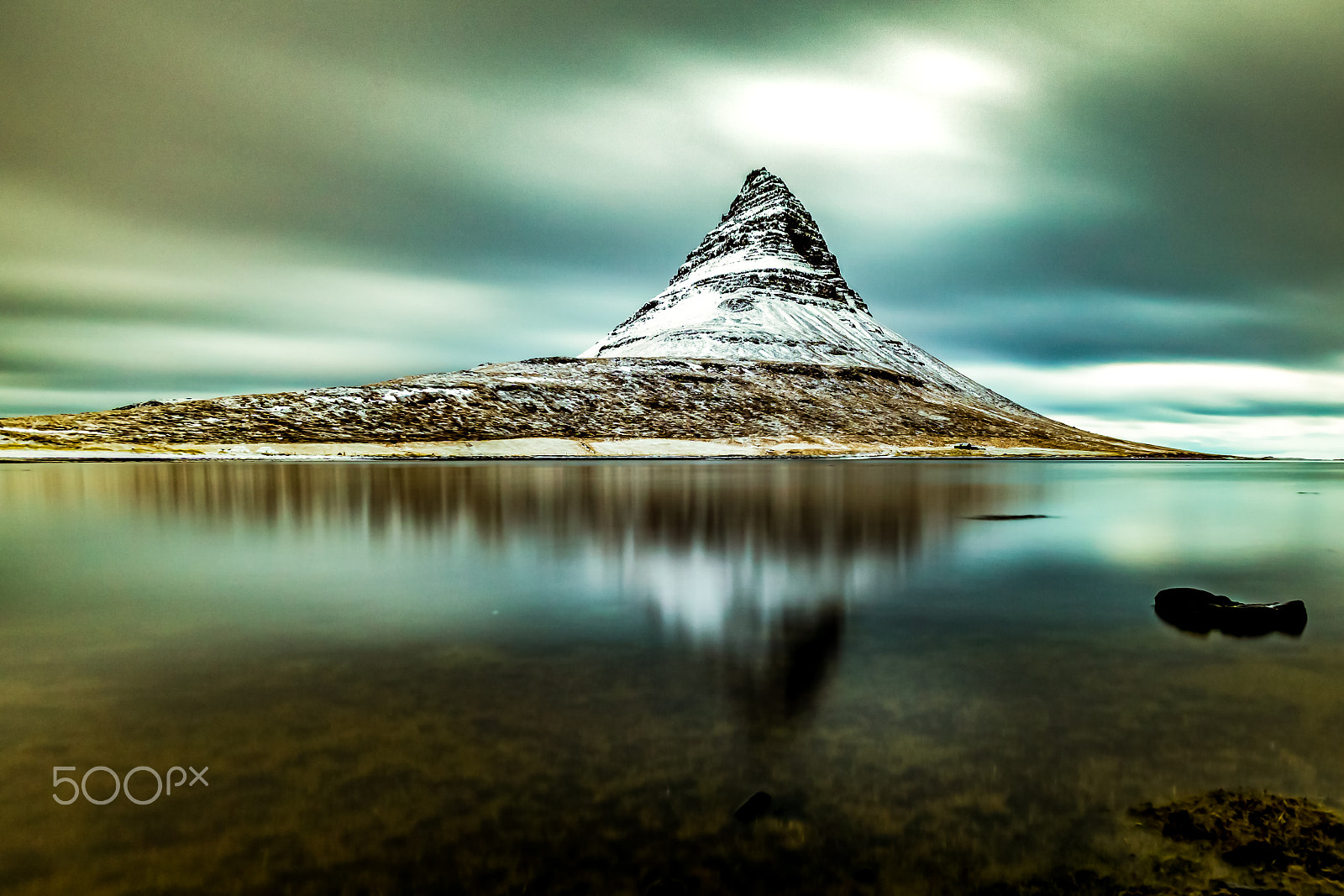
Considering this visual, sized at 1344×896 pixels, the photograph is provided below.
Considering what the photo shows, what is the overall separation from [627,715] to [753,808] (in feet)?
9.15

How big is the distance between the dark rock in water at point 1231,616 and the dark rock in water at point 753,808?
11809mm

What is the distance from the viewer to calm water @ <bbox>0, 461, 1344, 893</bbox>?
6.15m

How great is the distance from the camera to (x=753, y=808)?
6.76m

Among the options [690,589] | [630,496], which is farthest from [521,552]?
[630,496]

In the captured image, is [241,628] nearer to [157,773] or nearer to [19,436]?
[157,773]

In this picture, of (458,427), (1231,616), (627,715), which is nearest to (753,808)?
(627,715)

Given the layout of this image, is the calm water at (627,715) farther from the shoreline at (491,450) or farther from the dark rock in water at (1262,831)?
the shoreline at (491,450)

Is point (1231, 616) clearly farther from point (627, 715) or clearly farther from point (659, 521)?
point (659, 521)

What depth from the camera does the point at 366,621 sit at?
1432 centimetres

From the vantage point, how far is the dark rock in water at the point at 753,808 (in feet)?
21.8

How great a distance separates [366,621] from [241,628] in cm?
232

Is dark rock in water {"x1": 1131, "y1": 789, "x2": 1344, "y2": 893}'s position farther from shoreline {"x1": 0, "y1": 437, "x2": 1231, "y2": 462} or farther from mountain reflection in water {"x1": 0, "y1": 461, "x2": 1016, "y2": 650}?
shoreline {"x1": 0, "y1": 437, "x2": 1231, "y2": 462}

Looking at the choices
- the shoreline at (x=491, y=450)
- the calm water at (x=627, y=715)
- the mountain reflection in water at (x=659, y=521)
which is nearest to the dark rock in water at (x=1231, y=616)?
the calm water at (x=627, y=715)

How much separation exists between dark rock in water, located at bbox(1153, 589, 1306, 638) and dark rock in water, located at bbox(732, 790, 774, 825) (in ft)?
38.7
